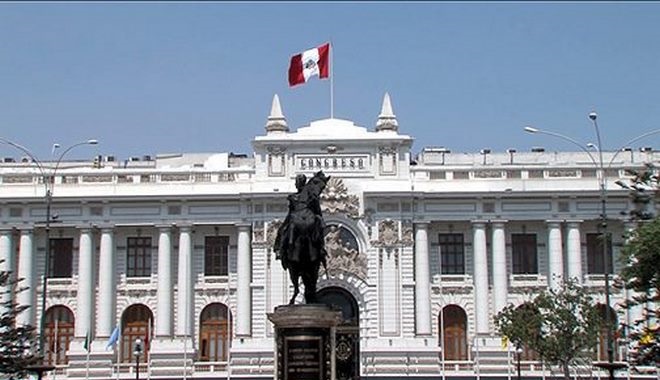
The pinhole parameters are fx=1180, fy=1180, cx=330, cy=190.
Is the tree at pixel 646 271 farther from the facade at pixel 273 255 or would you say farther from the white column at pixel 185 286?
the white column at pixel 185 286

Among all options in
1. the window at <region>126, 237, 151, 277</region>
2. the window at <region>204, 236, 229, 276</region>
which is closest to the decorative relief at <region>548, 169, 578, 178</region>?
the window at <region>204, 236, 229, 276</region>

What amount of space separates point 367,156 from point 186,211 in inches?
477

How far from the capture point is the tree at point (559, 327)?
6072 centimetres

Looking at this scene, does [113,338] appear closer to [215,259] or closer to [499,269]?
[215,259]

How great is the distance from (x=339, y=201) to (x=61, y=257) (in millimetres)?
18504

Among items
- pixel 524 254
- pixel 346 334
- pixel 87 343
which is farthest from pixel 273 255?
pixel 524 254

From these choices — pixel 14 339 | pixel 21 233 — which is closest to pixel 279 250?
pixel 14 339

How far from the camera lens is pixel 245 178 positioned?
7650 centimetres

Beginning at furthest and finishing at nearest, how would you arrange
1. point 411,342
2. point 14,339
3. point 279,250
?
point 411,342, point 14,339, point 279,250

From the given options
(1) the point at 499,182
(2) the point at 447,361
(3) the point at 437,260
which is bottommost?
(2) the point at 447,361

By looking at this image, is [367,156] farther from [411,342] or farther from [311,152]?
[411,342]

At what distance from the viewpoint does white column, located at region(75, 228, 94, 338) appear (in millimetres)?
74438

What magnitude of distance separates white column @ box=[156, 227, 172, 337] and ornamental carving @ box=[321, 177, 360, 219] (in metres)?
10.3

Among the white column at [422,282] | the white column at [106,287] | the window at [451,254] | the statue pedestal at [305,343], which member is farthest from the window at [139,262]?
the statue pedestal at [305,343]
